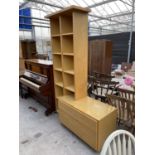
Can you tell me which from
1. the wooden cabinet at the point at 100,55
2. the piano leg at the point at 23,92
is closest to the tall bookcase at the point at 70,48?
the piano leg at the point at 23,92

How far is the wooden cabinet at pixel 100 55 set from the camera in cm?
440

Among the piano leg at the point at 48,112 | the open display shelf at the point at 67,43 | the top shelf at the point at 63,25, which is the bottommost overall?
the piano leg at the point at 48,112

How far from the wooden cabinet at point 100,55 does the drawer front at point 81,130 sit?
8.54 ft

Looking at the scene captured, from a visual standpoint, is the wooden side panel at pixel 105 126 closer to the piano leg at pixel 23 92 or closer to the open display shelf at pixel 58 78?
the open display shelf at pixel 58 78

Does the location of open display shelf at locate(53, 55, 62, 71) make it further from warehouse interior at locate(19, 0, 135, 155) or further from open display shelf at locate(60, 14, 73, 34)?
open display shelf at locate(60, 14, 73, 34)

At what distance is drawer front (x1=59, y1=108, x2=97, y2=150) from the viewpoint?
1.85 meters

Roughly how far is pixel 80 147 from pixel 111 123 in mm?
599

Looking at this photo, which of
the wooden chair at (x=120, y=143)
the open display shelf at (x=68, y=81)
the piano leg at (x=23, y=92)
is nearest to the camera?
the wooden chair at (x=120, y=143)

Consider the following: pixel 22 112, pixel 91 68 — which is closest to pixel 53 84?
pixel 22 112

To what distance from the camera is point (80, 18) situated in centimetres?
206

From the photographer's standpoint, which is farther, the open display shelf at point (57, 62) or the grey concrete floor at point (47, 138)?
the open display shelf at point (57, 62)

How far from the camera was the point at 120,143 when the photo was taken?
3.33 feet

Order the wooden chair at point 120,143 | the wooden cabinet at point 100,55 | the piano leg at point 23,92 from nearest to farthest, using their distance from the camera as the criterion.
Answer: the wooden chair at point 120,143 < the piano leg at point 23,92 < the wooden cabinet at point 100,55

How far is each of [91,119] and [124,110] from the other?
541 millimetres
